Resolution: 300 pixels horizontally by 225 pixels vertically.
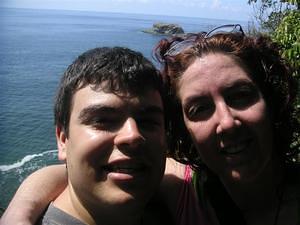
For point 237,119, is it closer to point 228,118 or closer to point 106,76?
point 228,118

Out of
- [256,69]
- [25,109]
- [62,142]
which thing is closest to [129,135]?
[62,142]

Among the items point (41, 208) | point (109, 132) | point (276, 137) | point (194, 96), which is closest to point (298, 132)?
point (276, 137)

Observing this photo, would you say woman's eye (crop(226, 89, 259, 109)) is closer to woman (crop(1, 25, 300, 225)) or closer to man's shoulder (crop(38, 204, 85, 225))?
woman (crop(1, 25, 300, 225))

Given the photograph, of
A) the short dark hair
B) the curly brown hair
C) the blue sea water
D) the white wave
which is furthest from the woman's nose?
the white wave

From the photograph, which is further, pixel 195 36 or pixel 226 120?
pixel 195 36

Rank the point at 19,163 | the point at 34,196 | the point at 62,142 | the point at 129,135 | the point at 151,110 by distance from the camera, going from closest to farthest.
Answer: the point at 129,135 < the point at 151,110 < the point at 62,142 < the point at 34,196 < the point at 19,163

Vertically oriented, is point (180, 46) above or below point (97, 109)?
above

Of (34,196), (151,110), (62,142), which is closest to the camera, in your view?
(151,110)

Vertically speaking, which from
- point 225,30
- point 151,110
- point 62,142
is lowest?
point 62,142

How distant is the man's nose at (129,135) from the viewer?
2285 mm

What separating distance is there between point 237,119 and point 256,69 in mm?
425

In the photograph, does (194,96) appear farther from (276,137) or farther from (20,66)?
(20,66)

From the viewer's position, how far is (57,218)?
251 cm

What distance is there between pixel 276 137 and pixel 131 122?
109 centimetres
